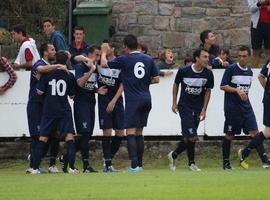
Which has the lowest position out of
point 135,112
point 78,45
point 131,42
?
point 135,112

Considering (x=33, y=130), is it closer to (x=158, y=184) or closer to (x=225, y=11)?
(x=158, y=184)

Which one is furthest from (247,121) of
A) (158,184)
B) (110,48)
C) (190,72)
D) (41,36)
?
(41,36)

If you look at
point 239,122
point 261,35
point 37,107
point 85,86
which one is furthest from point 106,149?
point 261,35

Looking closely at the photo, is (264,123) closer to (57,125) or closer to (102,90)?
(102,90)

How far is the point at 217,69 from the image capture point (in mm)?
21234

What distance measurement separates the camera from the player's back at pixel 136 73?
17938 mm

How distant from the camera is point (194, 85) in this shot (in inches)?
745

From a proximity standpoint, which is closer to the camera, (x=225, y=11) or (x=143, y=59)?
(x=143, y=59)

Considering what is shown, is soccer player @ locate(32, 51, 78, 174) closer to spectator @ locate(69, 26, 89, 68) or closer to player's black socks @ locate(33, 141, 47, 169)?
player's black socks @ locate(33, 141, 47, 169)

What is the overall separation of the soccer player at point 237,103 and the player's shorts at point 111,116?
179 cm

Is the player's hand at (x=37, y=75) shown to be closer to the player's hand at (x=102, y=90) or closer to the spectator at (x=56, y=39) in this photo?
the player's hand at (x=102, y=90)

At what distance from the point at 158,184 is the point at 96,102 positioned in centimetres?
630

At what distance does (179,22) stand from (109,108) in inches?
282

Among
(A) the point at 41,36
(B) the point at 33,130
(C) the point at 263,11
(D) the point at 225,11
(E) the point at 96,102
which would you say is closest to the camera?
(B) the point at 33,130
